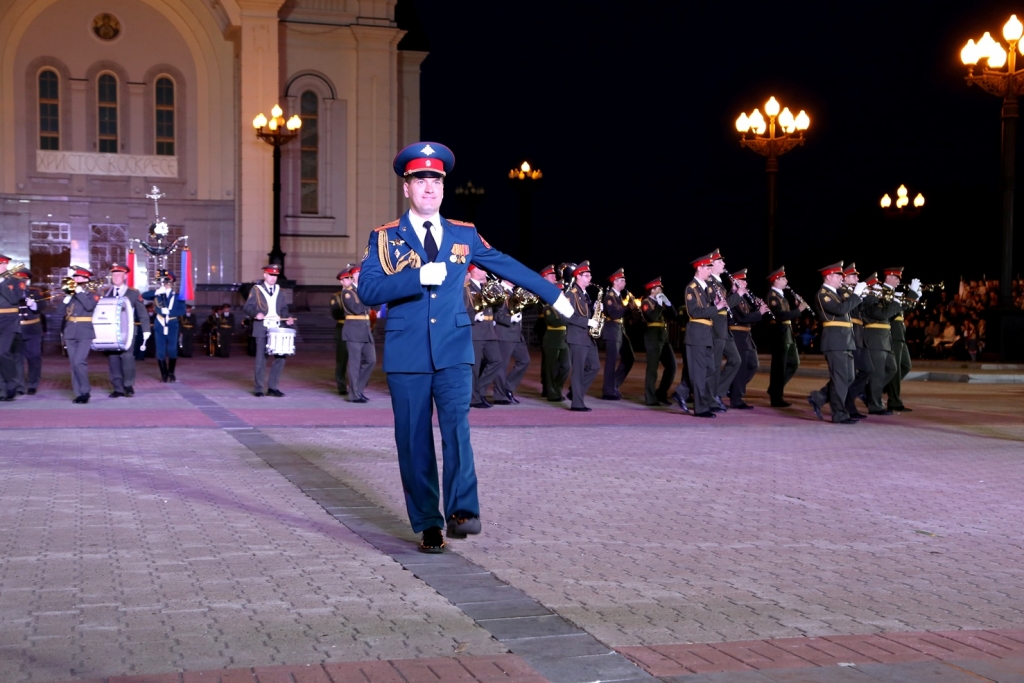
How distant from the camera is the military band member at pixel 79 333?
57.9 feet

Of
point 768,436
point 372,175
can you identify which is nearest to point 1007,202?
point 768,436

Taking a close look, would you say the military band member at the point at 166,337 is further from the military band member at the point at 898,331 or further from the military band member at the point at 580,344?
the military band member at the point at 898,331

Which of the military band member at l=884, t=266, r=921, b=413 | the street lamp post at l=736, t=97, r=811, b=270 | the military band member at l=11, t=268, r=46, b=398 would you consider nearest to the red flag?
the military band member at l=11, t=268, r=46, b=398

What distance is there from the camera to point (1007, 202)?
24.8 metres

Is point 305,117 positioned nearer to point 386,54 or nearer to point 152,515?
point 386,54

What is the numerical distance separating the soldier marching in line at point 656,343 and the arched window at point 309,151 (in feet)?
90.1

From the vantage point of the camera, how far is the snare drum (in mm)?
18609

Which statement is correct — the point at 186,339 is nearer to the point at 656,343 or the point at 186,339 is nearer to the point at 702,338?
the point at 656,343

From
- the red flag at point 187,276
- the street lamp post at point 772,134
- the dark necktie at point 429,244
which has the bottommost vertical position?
the dark necktie at point 429,244

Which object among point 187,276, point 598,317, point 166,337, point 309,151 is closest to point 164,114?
point 309,151

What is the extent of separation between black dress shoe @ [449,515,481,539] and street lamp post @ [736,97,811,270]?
17083mm

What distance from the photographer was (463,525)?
286 inches

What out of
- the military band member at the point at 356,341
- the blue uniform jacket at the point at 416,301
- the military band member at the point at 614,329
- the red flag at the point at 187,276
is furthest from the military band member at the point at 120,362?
the red flag at the point at 187,276

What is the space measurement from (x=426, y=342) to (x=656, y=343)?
11.8 meters
